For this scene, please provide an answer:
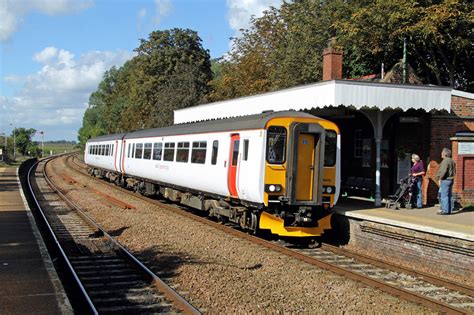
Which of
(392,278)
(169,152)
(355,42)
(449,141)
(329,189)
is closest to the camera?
(392,278)

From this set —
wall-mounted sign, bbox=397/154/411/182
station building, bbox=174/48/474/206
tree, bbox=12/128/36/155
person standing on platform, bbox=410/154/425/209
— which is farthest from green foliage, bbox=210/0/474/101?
tree, bbox=12/128/36/155

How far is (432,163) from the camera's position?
14086 millimetres

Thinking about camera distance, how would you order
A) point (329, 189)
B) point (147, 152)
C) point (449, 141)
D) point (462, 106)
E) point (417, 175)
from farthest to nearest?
point (147, 152), point (462, 106), point (449, 141), point (417, 175), point (329, 189)

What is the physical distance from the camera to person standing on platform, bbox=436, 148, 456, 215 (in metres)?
11.8

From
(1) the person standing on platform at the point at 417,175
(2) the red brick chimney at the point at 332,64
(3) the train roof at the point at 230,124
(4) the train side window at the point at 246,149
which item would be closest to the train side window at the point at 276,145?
(3) the train roof at the point at 230,124

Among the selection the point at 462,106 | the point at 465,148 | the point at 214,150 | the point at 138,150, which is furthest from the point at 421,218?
the point at 138,150

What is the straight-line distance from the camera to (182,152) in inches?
638

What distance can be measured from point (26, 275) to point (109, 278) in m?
1.29

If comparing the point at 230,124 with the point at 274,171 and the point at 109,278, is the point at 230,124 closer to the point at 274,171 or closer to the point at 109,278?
the point at 274,171

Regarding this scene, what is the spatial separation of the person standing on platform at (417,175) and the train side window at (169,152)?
7.74m

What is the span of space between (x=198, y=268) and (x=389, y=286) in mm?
3203

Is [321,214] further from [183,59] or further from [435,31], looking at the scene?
[183,59]

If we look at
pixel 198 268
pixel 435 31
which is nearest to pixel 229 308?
pixel 198 268

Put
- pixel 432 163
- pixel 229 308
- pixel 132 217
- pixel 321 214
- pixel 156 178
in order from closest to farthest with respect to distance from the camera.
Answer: pixel 229 308 → pixel 321 214 → pixel 432 163 → pixel 132 217 → pixel 156 178
